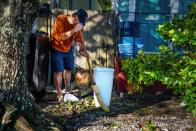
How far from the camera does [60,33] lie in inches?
358

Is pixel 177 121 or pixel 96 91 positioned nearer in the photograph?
pixel 177 121

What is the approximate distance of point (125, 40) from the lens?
1484cm

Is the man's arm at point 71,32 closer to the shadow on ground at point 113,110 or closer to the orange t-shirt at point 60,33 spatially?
the orange t-shirt at point 60,33

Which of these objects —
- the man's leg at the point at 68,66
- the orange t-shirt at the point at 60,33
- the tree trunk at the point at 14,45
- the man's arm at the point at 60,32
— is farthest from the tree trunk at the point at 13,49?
the man's leg at the point at 68,66

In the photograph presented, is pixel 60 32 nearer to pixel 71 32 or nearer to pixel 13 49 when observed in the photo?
pixel 71 32

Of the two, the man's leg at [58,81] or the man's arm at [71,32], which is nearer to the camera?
the man's arm at [71,32]

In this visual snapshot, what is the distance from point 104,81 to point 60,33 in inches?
47.5

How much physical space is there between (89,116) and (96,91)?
680 mm

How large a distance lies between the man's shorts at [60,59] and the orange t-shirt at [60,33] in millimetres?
94

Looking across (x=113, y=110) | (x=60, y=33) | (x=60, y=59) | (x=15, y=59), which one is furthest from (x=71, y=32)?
(x=15, y=59)

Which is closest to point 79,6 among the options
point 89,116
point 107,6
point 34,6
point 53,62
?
point 107,6

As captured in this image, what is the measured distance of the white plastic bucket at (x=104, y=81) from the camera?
8750mm

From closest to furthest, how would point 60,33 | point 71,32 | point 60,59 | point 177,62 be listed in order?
point 177,62, point 71,32, point 60,33, point 60,59

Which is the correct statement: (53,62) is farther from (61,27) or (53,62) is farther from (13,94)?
(13,94)
